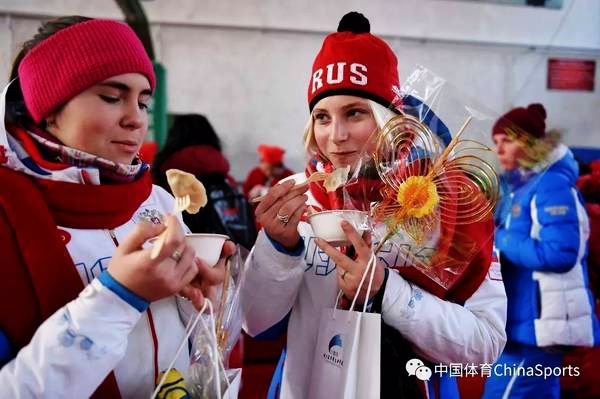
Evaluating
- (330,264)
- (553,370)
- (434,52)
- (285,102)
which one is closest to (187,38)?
(285,102)

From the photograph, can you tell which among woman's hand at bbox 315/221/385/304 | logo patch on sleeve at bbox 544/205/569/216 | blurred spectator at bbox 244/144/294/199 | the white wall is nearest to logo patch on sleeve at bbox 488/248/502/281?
woman's hand at bbox 315/221/385/304

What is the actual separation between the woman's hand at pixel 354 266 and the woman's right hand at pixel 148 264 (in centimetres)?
41

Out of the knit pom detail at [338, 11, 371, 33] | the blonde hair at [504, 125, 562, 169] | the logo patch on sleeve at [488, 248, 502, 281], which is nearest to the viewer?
the logo patch on sleeve at [488, 248, 502, 281]

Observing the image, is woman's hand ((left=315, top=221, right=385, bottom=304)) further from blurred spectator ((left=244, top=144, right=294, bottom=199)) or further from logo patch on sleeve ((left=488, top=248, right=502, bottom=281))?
blurred spectator ((left=244, top=144, right=294, bottom=199))

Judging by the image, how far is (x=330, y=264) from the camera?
1421mm

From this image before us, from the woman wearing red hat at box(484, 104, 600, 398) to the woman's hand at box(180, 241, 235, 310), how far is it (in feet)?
6.54

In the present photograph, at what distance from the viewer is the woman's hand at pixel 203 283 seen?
3.30ft

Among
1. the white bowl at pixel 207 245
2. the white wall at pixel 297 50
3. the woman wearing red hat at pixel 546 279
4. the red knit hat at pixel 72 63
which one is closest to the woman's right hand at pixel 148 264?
the white bowl at pixel 207 245

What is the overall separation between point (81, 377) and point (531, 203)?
249 cm

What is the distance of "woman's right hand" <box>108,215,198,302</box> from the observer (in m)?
0.85

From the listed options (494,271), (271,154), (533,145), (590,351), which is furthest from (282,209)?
(271,154)

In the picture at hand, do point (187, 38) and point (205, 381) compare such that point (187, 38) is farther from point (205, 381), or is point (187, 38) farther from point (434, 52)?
point (205, 381)

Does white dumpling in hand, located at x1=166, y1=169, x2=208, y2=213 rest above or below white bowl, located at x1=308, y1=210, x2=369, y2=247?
above

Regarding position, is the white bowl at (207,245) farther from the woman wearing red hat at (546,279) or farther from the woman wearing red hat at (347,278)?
the woman wearing red hat at (546,279)
